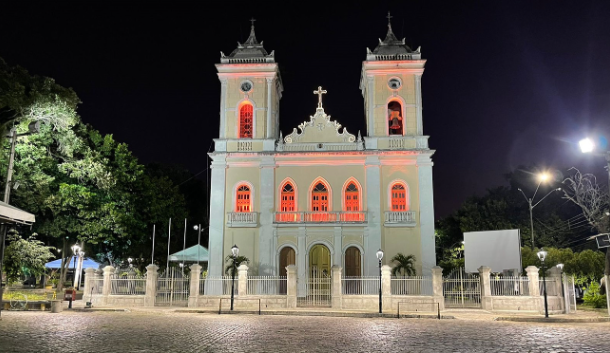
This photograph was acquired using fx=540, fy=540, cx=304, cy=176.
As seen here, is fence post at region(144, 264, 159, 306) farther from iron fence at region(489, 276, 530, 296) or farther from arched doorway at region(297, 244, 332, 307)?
iron fence at region(489, 276, 530, 296)

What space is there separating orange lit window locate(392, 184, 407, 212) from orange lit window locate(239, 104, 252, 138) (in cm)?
859

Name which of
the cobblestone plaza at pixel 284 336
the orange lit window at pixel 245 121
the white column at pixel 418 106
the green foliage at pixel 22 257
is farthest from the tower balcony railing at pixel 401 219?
the green foliage at pixel 22 257

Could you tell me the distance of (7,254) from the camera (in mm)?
20406

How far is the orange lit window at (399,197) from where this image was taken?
2853cm

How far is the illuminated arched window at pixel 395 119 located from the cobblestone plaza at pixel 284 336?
14.9 metres

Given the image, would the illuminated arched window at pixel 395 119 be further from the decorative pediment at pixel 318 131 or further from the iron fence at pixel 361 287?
the iron fence at pixel 361 287

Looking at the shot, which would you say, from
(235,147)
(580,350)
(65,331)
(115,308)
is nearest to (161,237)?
(235,147)

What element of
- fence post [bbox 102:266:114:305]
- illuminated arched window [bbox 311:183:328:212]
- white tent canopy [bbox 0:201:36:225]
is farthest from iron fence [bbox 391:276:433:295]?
white tent canopy [bbox 0:201:36:225]

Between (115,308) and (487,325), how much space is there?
14.2 metres

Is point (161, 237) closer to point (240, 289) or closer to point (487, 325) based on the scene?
point (240, 289)

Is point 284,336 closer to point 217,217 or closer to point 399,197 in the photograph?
point 217,217

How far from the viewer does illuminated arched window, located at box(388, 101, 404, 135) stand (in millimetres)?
29672

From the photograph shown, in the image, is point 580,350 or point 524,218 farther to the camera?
point 524,218

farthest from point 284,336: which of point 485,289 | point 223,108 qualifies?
point 223,108
